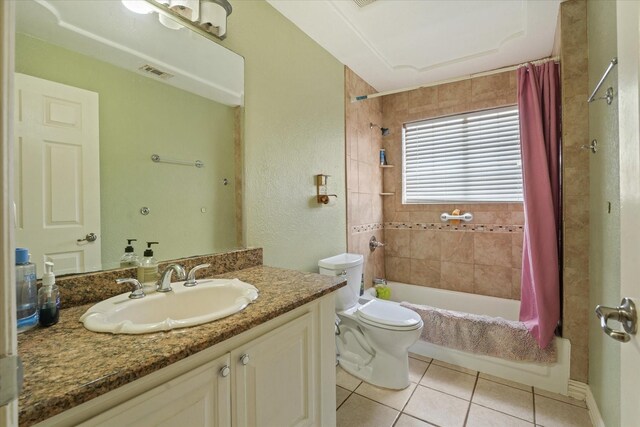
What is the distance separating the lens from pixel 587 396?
1.69 metres

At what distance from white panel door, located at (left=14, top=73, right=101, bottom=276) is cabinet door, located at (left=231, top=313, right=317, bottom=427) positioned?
2.30ft

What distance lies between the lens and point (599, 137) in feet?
4.89

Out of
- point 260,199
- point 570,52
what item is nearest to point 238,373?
point 260,199

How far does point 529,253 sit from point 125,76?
99.8 inches

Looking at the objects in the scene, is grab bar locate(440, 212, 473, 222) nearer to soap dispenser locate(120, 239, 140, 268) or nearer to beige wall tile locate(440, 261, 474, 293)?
beige wall tile locate(440, 261, 474, 293)

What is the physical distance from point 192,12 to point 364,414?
2.28 m

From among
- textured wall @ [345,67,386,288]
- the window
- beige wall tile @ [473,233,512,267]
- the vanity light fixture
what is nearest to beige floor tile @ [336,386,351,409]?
textured wall @ [345,67,386,288]

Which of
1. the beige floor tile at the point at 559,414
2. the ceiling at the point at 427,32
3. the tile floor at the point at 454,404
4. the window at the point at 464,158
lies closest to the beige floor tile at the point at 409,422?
the tile floor at the point at 454,404

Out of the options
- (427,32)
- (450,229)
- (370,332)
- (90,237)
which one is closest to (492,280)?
(450,229)

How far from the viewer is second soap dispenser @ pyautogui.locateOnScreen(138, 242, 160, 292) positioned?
112 centimetres

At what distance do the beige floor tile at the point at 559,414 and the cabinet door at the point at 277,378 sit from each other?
138 cm

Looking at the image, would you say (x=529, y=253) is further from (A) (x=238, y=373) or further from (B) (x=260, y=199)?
(A) (x=238, y=373)

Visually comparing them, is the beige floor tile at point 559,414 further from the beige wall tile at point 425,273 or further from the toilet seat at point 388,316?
the beige wall tile at point 425,273

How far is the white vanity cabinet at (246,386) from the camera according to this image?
646 millimetres
